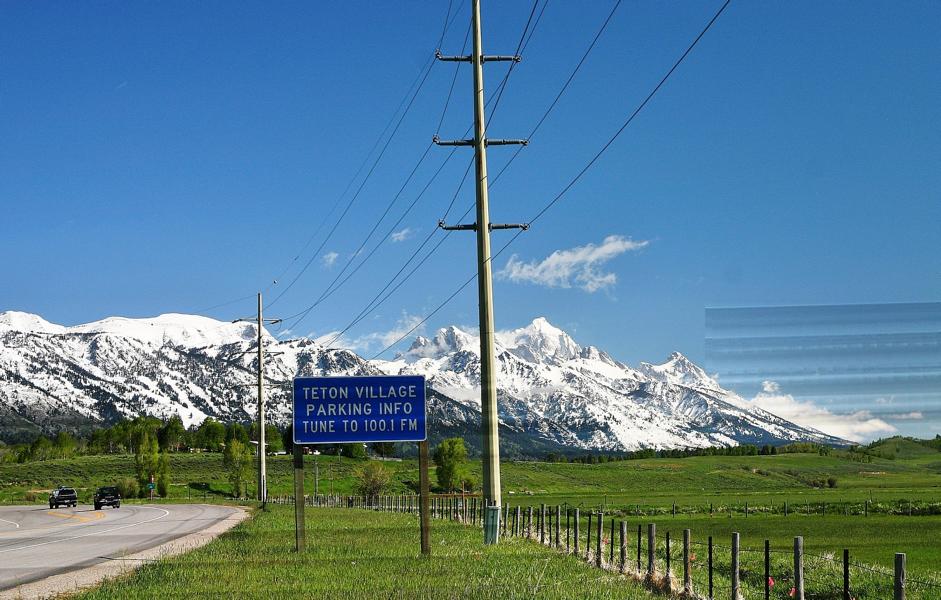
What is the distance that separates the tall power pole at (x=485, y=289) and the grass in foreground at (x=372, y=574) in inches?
63.5

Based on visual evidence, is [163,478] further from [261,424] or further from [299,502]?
[299,502]

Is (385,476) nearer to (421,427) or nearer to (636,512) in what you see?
(636,512)

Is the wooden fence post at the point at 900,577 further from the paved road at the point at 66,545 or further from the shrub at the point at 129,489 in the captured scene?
the shrub at the point at 129,489

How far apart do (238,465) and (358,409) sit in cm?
14129

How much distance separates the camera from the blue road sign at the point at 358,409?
28.5 m

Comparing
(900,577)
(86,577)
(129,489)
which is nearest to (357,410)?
(86,577)

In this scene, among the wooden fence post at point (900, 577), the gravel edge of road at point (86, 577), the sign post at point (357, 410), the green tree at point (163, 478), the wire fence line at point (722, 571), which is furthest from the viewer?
the green tree at point (163, 478)

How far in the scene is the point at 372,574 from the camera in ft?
67.8

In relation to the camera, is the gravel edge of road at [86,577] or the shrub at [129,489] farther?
the shrub at [129,489]

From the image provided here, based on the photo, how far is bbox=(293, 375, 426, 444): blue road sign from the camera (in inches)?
1123

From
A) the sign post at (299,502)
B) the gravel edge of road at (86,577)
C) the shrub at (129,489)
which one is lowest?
the shrub at (129,489)

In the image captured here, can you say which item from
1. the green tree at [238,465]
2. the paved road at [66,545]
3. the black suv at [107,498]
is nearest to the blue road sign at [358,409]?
the paved road at [66,545]

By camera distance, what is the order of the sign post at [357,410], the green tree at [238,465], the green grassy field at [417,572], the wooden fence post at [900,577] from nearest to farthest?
1. the wooden fence post at [900,577]
2. the green grassy field at [417,572]
3. the sign post at [357,410]
4. the green tree at [238,465]

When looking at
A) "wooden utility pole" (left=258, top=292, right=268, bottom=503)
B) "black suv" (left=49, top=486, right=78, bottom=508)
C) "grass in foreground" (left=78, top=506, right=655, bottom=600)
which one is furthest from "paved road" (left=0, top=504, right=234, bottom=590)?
"black suv" (left=49, top=486, right=78, bottom=508)
